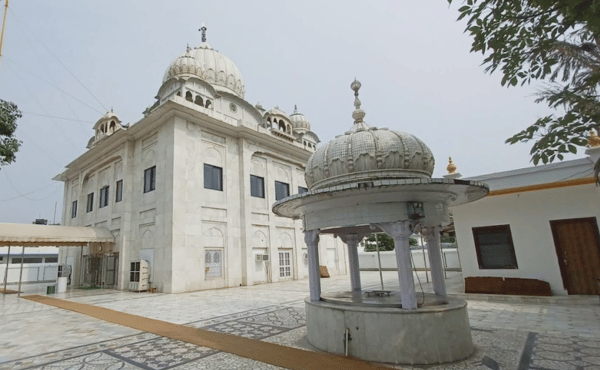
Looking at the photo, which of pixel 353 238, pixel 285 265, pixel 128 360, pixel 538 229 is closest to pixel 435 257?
pixel 353 238

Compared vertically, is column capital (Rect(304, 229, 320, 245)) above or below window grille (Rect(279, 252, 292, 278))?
above

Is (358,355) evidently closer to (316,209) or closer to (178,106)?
(316,209)

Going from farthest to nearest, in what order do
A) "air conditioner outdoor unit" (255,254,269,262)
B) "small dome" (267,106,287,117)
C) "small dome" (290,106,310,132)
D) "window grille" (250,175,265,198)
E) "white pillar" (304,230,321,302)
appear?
"small dome" (290,106,310,132) → "small dome" (267,106,287,117) → "window grille" (250,175,265,198) → "air conditioner outdoor unit" (255,254,269,262) → "white pillar" (304,230,321,302)

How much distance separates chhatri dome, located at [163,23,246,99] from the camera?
21734mm

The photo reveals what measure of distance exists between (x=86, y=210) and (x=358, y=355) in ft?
84.2

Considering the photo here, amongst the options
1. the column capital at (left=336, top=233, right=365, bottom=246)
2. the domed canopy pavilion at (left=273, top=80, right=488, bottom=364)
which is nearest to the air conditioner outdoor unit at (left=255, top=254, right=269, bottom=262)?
the column capital at (left=336, top=233, right=365, bottom=246)

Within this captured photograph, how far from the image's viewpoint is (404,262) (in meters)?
5.30

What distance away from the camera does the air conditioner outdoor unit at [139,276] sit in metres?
16.5

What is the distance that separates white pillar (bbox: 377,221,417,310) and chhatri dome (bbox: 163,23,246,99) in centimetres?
1997

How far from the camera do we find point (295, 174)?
2452cm

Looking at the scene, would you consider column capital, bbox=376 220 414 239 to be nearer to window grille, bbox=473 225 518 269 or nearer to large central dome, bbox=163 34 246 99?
window grille, bbox=473 225 518 269

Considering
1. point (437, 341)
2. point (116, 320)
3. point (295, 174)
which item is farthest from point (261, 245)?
point (437, 341)

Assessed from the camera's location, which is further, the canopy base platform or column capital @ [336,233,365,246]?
column capital @ [336,233,365,246]

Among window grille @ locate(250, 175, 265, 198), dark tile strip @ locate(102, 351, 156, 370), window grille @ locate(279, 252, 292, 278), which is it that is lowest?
dark tile strip @ locate(102, 351, 156, 370)
